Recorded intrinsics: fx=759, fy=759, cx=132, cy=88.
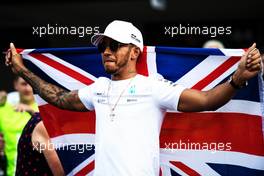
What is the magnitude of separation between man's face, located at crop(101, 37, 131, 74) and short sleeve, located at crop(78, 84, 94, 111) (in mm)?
291

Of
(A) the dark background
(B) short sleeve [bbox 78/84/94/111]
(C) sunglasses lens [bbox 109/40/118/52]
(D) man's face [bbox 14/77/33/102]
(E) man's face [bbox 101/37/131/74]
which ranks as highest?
(A) the dark background

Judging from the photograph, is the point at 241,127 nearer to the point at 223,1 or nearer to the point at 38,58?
the point at 38,58

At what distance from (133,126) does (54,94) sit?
0.80 metres

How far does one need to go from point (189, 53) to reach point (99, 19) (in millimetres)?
7827

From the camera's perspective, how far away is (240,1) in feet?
40.2

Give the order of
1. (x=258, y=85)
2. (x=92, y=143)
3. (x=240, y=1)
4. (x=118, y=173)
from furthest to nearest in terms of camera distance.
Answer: (x=240, y=1) → (x=92, y=143) → (x=258, y=85) → (x=118, y=173)

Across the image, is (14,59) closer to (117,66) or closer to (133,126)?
(117,66)

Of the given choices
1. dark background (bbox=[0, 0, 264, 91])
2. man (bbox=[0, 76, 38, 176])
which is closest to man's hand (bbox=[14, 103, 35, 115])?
man (bbox=[0, 76, 38, 176])

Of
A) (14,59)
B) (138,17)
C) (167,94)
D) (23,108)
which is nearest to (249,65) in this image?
(167,94)

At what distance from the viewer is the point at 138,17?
42.4ft

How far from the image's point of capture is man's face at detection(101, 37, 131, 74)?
4695 millimetres

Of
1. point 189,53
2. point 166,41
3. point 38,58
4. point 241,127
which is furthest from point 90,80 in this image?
point 166,41

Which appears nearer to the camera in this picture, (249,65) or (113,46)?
(249,65)

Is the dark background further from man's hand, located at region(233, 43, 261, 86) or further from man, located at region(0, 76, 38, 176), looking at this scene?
man's hand, located at region(233, 43, 261, 86)
